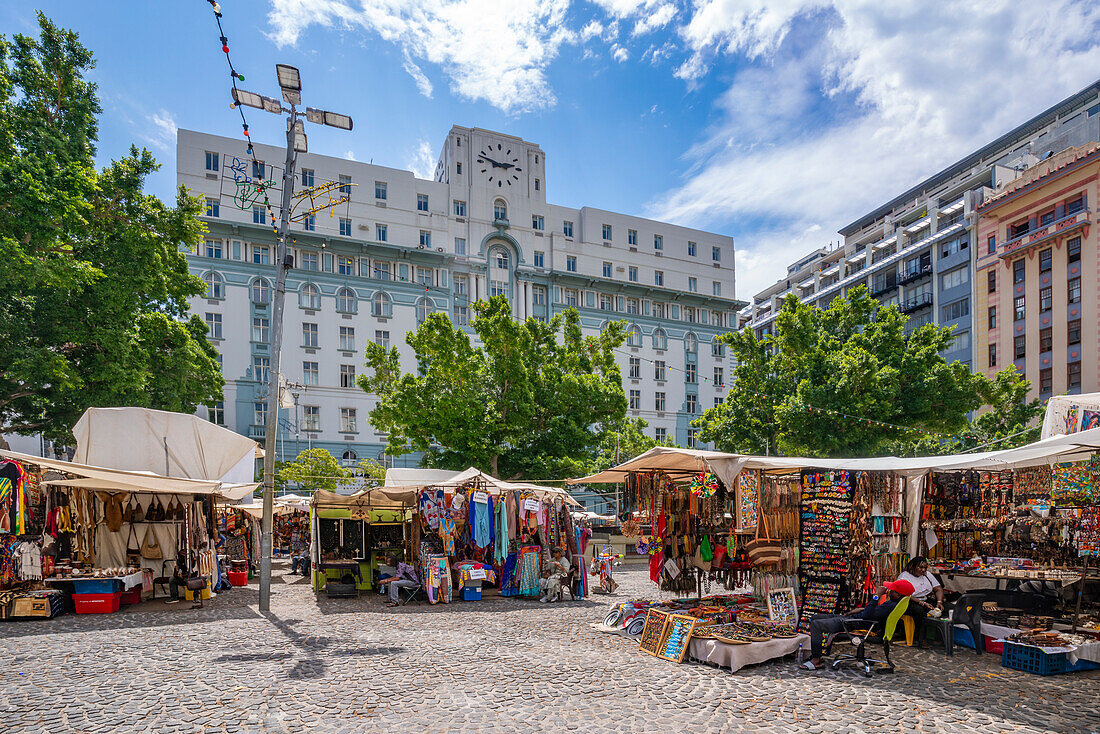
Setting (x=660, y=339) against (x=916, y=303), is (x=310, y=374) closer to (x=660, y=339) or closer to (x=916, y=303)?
(x=660, y=339)

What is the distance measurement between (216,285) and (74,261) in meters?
26.5

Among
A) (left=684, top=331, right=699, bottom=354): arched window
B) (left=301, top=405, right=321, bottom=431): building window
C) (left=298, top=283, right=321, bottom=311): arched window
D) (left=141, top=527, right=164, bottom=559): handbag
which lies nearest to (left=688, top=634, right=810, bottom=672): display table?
(left=141, top=527, right=164, bottom=559): handbag

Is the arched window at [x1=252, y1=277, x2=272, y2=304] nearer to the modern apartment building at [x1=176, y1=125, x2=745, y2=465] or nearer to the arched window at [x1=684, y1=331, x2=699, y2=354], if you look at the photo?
the modern apartment building at [x1=176, y1=125, x2=745, y2=465]

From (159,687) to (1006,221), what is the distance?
4948 cm

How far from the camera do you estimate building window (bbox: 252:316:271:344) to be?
137 feet

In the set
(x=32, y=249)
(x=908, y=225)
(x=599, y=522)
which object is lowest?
(x=599, y=522)

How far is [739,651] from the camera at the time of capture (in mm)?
8055

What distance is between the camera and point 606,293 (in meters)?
51.5

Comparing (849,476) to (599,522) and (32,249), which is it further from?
(599,522)

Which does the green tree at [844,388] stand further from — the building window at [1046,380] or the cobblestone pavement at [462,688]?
the building window at [1046,380]

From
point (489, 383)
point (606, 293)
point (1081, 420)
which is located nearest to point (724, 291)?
point (606, 293)

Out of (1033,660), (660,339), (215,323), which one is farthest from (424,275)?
(1033,660)

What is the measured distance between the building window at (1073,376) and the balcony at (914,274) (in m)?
16.0

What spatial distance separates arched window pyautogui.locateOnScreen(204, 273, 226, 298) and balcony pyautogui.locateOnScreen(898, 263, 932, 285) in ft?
163
